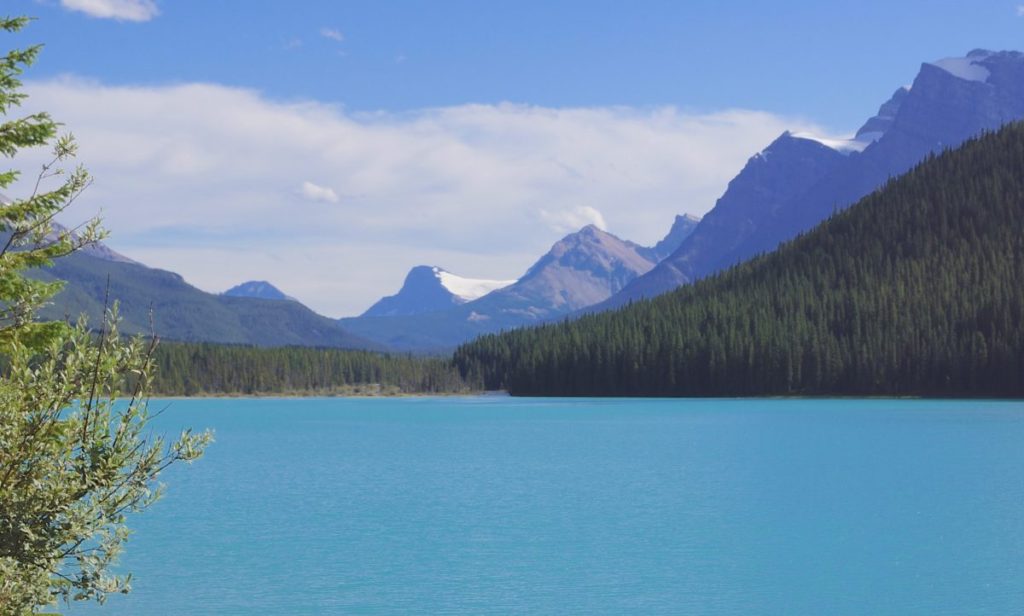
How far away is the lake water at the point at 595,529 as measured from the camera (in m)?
36.2

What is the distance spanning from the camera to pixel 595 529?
4959 centimetres

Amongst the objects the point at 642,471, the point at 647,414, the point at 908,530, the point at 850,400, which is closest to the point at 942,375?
the point at 850,400

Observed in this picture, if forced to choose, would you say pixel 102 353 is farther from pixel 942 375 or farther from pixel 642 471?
pixel 942 375

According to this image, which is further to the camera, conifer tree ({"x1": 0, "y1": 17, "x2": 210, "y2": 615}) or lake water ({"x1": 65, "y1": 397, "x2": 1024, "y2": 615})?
lake water ({"x1": 65, "y1": 397, "x2": 1024, "y2": 615})

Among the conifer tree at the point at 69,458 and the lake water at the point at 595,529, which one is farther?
the lake water at the point at 595,529

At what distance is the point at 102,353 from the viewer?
17.0 metres

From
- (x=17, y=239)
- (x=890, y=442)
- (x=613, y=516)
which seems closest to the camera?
(x=17, y=239)

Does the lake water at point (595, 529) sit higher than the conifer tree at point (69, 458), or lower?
lower

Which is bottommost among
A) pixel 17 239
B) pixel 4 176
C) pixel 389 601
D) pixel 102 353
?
pixel 389 601

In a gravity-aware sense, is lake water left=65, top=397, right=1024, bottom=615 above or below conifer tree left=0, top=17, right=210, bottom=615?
below

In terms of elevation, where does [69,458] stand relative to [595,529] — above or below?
above

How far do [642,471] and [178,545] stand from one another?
35.8 metres

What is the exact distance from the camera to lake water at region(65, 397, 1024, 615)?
3622cm

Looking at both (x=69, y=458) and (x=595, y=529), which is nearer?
(x=69, y=458)
